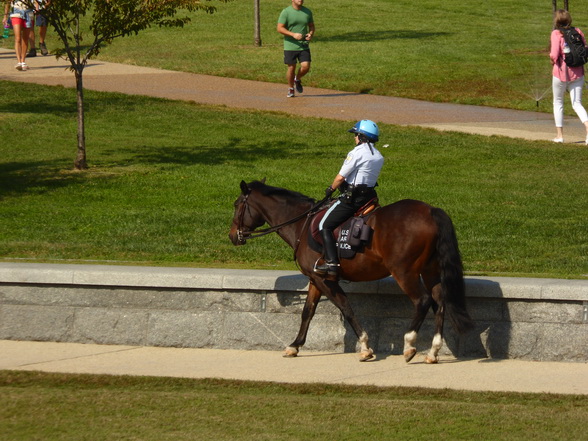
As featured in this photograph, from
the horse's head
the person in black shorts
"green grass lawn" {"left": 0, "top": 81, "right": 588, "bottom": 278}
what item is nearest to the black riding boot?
the horse's head

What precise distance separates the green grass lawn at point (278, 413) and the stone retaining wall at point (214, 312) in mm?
1125

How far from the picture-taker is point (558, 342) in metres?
8.59

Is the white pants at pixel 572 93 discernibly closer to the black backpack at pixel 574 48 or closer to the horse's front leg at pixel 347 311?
the black backpack at pixel 574 48

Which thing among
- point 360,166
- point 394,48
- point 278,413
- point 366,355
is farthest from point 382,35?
point 278,413

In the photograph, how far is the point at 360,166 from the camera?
8.88m

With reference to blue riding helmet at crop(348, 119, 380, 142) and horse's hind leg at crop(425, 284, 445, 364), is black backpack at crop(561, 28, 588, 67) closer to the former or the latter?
blue riding helmet at crop(348, 119, 380, 142)

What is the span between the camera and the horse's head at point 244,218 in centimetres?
943

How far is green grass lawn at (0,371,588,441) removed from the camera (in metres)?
6.66

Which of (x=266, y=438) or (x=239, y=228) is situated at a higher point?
(x=239, y=228)

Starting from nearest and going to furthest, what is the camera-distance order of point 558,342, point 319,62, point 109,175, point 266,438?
point 266,438, point 558,342, point 109,175, point 319,62

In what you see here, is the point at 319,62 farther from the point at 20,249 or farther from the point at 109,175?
the point at 20,249

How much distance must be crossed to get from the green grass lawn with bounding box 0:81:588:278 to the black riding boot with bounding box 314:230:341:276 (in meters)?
2.00

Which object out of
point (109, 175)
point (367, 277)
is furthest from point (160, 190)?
point (367, 277)

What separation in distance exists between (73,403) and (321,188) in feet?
25.8
